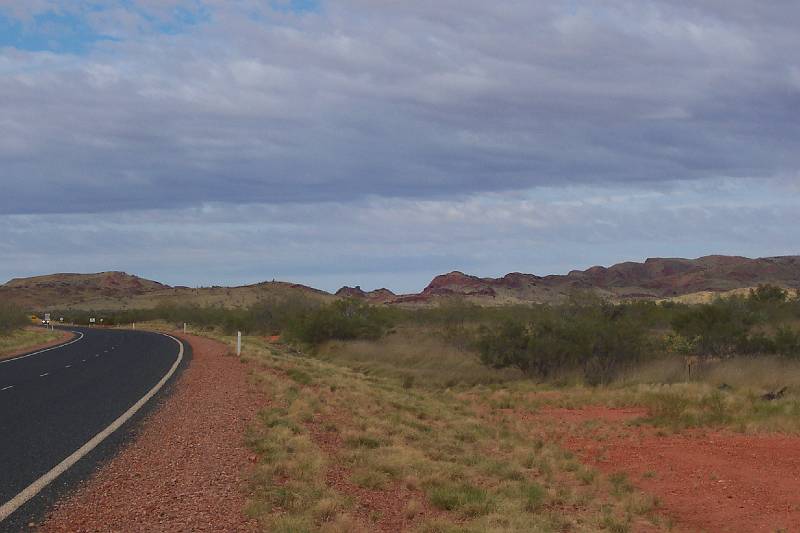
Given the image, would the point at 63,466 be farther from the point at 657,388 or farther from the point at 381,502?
the point at 657,388

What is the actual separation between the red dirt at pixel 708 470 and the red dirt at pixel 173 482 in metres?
5.64

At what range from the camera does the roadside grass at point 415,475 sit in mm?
8805

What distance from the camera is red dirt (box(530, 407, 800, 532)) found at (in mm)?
10758

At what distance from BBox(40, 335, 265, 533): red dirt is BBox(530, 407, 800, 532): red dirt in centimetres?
564

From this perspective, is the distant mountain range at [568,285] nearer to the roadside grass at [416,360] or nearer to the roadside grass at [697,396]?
the roadside grass at [416,360]

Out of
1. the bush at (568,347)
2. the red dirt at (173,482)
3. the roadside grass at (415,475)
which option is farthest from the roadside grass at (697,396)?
the red dirt at (173,482)

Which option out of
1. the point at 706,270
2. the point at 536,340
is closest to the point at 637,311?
the point at 536,340

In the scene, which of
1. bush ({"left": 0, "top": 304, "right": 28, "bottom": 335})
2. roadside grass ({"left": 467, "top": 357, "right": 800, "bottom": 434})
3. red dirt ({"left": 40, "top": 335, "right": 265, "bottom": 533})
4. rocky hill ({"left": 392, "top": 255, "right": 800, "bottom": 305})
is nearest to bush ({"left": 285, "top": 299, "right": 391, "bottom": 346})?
bush ({"left": 0, "top": 304, "right": 28, "bottom": 335})

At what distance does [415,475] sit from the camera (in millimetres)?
11070

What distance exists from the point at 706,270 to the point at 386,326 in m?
123

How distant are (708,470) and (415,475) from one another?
5400 millimetres

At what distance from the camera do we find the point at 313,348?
5278 centimetres

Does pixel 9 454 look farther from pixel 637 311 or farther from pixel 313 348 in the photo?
pixel 313 348

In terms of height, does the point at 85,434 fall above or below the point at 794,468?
above
